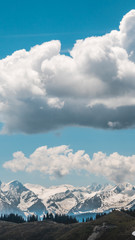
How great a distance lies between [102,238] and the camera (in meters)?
198

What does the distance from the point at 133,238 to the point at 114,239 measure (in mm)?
15917

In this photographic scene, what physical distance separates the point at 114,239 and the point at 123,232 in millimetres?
11667

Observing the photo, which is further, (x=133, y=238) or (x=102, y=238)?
(x=102, y=238)

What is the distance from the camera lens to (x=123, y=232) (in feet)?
655

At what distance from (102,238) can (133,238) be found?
2642 cm

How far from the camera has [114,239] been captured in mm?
191000

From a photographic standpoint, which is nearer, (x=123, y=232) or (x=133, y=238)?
(x=133, y=238)

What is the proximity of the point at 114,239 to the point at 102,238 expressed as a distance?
10.5 meters

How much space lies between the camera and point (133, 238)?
180m

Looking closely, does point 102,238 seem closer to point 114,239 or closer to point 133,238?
point 114,239

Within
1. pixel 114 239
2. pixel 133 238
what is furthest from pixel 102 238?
pixel 133 238
